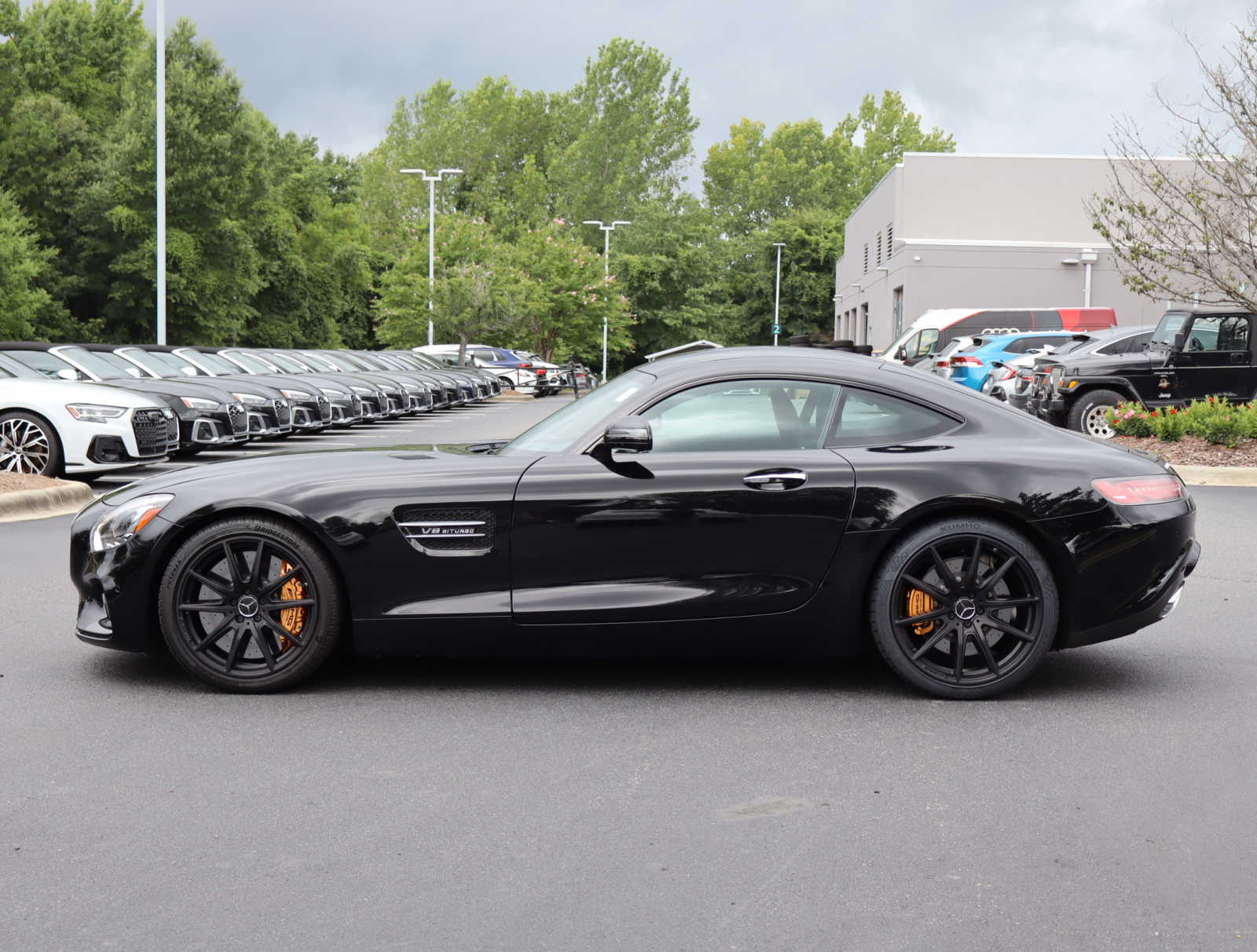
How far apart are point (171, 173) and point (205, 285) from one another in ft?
13.7

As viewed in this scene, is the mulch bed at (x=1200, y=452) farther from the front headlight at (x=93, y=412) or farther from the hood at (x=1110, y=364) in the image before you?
the front headlight at (x=93, y=412)

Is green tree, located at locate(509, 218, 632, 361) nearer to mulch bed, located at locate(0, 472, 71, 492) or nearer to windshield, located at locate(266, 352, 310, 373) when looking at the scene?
windshield, located at locate(266, 352, 310, 373)

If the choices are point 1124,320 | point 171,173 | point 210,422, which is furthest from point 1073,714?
point 171,173

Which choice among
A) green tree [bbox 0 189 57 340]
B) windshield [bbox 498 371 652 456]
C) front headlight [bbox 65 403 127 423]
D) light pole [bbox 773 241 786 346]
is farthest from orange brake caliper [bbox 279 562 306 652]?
light pole [bbox 773 241 786 346]

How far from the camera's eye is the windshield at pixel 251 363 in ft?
75.9

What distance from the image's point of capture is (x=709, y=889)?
363 cm

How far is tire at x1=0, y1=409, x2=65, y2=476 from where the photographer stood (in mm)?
13344

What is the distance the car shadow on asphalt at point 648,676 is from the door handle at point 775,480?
2.89 ft

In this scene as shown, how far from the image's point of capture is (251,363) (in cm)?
2356

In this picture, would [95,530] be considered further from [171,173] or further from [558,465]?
[171,173]

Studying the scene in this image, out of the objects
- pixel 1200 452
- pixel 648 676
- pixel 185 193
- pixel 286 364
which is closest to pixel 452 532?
pixel 648 676

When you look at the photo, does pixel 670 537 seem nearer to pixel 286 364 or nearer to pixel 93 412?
pixel 93 412

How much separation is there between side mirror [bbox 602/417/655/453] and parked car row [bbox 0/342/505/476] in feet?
31.0

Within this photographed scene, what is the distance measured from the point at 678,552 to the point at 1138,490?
1859 mm
